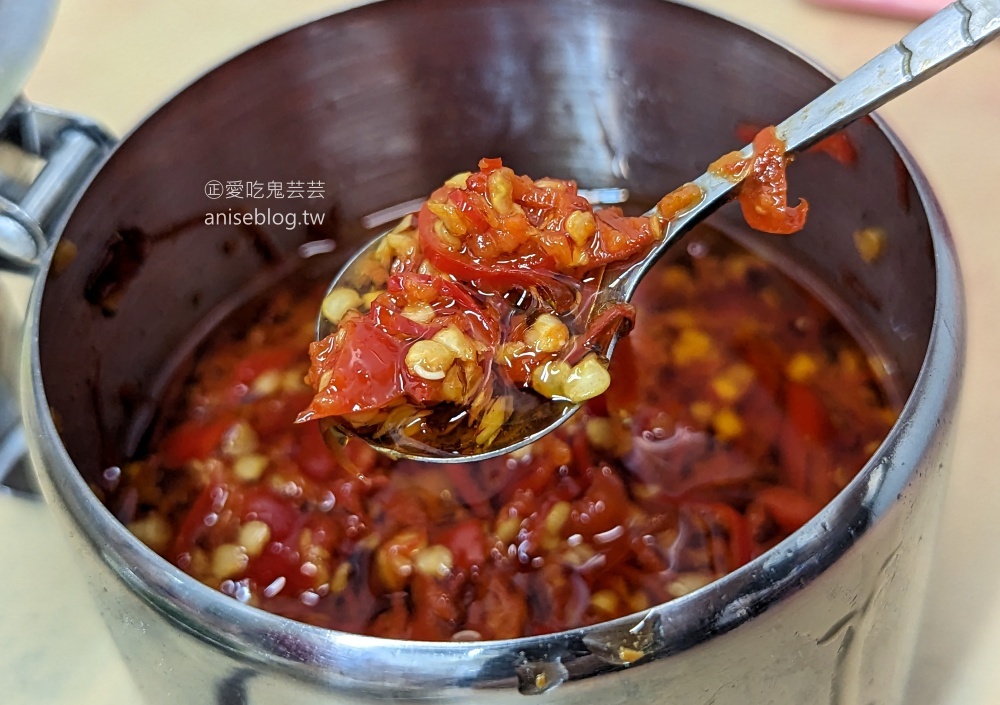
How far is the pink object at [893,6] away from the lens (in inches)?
50.6

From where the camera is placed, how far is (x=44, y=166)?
823 mm

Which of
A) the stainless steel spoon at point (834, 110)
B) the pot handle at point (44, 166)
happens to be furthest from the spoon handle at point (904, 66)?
the pot handle at point (44, 166)

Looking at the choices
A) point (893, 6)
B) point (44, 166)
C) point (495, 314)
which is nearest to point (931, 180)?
point (893, 6)

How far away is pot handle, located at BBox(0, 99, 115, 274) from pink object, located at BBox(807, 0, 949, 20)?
3.41 ft

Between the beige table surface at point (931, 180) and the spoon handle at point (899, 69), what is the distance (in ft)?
1.05

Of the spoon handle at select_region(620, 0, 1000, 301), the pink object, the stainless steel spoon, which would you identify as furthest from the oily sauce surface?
the pink object

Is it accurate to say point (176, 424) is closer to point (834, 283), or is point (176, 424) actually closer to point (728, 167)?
point (728, 167)

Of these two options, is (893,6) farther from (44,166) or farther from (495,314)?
(44,166)

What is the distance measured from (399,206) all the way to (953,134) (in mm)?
735

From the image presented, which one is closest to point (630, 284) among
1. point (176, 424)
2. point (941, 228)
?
point (941, 228)

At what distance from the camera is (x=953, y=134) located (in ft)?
3.99

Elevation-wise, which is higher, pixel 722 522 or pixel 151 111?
pixel 151 111

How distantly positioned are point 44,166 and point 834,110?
68 centimetres

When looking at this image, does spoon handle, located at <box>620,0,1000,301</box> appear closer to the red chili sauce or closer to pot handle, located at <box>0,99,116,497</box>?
the red chili sauce
